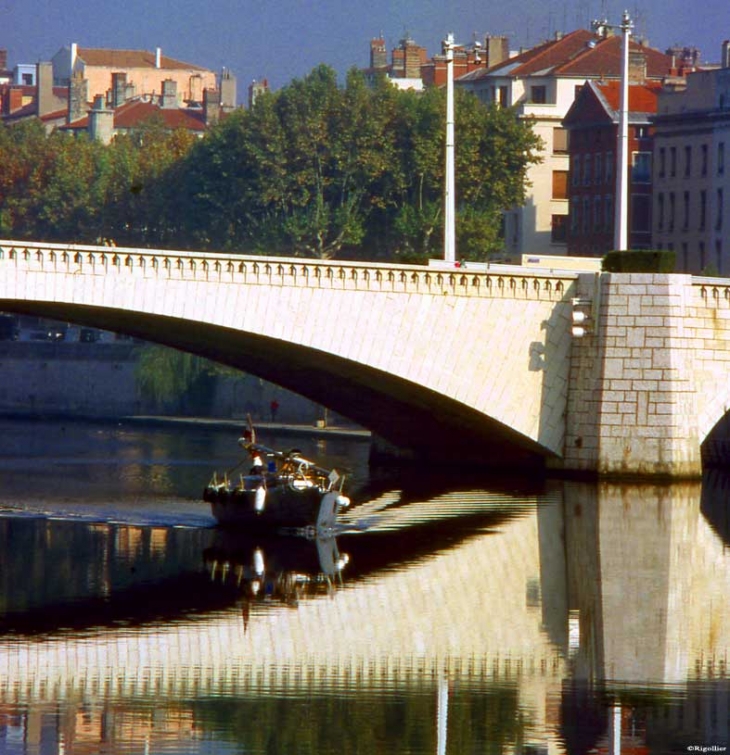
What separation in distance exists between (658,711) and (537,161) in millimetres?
59681

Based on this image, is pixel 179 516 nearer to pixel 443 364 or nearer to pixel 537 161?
pixel 443 364

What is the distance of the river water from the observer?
62.5 ft

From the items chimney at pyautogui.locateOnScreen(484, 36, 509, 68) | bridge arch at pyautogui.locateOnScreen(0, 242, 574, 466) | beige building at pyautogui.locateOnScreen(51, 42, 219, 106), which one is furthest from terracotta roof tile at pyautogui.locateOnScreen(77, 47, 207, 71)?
bridge arch at pyautogui.locateOnScreen(0, 242, 574, 466)

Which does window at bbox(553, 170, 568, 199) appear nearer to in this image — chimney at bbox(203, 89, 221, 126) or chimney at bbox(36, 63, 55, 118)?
chimney at bbox(203, 89, 221, 126)

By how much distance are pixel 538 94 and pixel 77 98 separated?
Answer: 4535 centimetres

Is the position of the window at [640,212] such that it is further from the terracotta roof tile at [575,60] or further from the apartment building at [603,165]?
the terracotta roof tile at [575,60]

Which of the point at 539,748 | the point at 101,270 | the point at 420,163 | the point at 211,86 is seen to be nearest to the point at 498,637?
the point at 539,748

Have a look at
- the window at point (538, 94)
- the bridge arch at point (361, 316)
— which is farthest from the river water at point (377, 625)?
the window at point (538, 94)

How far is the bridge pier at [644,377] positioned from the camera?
4103 centimetres

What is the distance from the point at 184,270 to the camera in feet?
128

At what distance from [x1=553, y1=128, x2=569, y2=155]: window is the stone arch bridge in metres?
45.5

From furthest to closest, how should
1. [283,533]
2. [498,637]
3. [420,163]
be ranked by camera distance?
[420,163] < [283,533] < [498,637]

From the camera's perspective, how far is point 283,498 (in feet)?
112

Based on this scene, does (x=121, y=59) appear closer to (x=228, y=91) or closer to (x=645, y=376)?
(x=228, y=91)
